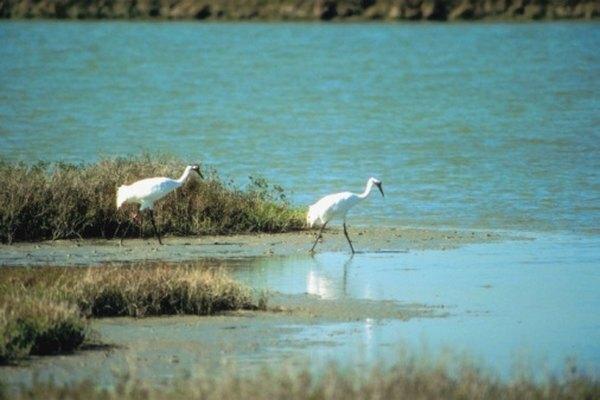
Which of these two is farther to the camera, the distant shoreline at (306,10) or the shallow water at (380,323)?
the distant shoreline at (306,10)

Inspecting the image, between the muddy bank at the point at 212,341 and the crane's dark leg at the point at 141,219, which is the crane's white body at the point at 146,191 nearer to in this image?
the crane's dark leg at the point at 141,219

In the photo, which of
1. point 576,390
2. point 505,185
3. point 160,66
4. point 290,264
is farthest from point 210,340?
point 160,66

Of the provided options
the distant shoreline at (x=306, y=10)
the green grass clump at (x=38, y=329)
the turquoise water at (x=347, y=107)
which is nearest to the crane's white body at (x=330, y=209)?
the turquoise water at (x=347, y=107)

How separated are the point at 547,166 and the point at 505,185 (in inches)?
160

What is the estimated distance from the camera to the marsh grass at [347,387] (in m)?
11.3

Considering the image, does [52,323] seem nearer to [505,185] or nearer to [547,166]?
[505,185]

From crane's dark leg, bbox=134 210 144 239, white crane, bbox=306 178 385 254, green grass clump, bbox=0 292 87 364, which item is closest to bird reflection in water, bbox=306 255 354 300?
white crane, bbox=306 178 385 254

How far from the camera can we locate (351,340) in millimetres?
14906

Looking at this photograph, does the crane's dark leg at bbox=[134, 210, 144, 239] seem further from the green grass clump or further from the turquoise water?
the green grass clump

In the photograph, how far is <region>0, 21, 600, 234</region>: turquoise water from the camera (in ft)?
102

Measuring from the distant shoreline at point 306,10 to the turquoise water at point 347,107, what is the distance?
88 centimetres

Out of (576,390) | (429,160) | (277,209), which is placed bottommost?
(429,160)

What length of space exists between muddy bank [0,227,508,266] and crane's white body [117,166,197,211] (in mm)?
548

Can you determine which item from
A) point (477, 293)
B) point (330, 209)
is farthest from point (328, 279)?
point (330, 209)
